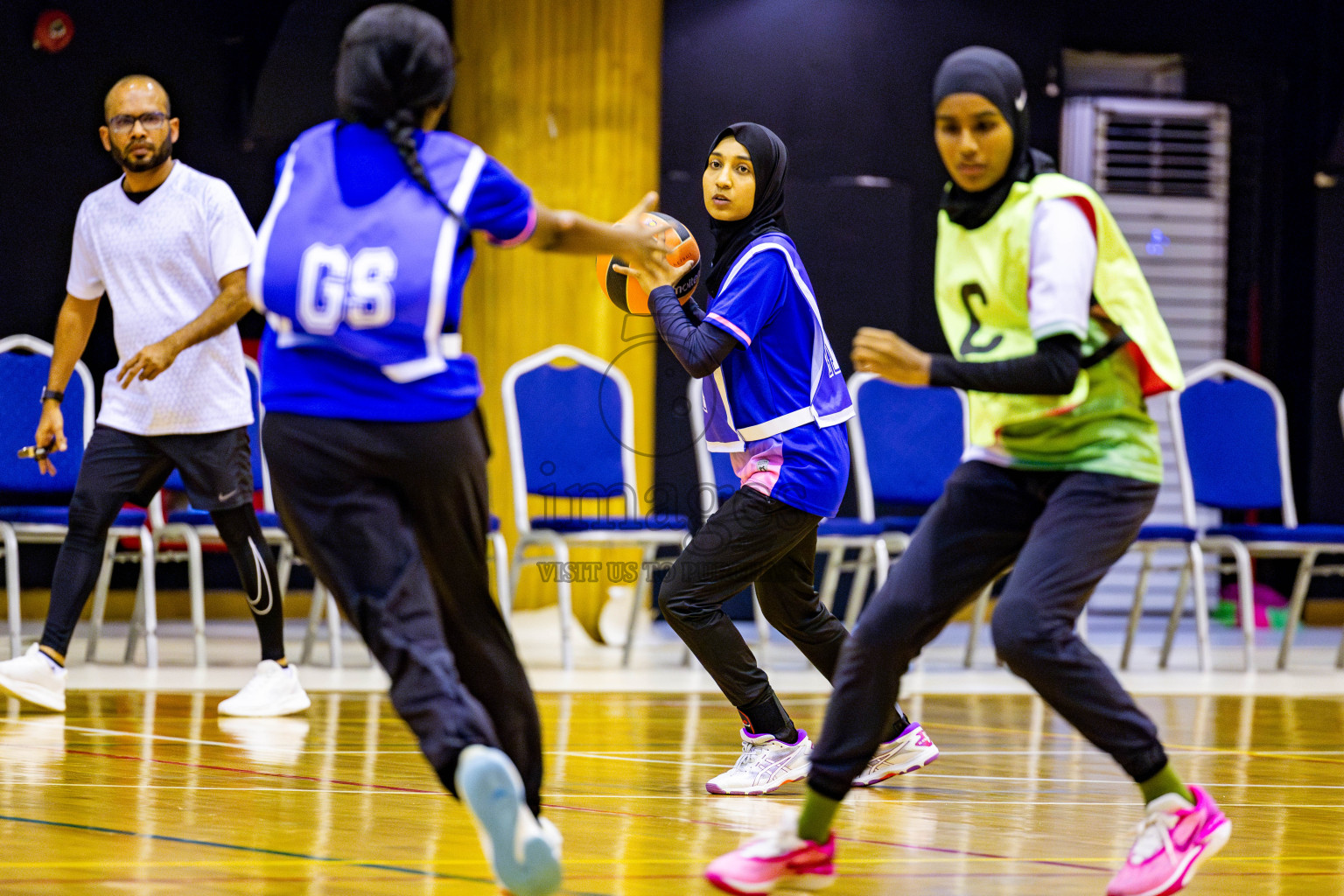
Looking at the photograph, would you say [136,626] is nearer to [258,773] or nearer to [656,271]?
[258,773]

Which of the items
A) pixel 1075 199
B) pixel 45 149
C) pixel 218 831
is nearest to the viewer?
pixel 1075 199

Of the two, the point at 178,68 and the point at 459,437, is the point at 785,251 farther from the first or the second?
the point at 178,68

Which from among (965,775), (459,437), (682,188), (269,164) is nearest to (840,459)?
(965,775)

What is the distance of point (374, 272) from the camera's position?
7.02 ft

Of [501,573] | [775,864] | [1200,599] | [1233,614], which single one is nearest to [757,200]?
[775,864]

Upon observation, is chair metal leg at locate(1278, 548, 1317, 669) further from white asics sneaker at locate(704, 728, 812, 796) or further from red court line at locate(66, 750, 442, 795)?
red court line at locate(66, 750, 442, 795)

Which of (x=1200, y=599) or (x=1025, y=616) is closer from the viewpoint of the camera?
(x=1025, y=616)

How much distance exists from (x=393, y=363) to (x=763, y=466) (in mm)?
1334

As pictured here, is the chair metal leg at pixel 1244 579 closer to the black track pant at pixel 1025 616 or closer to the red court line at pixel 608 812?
the red court line at pixel 608 812

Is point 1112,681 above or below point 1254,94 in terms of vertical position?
below

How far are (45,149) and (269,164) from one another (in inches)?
40.3

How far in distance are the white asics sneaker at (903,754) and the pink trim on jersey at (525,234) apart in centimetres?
174

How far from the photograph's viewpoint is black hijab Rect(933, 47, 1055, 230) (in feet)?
7.96

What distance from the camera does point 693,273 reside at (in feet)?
11.7
